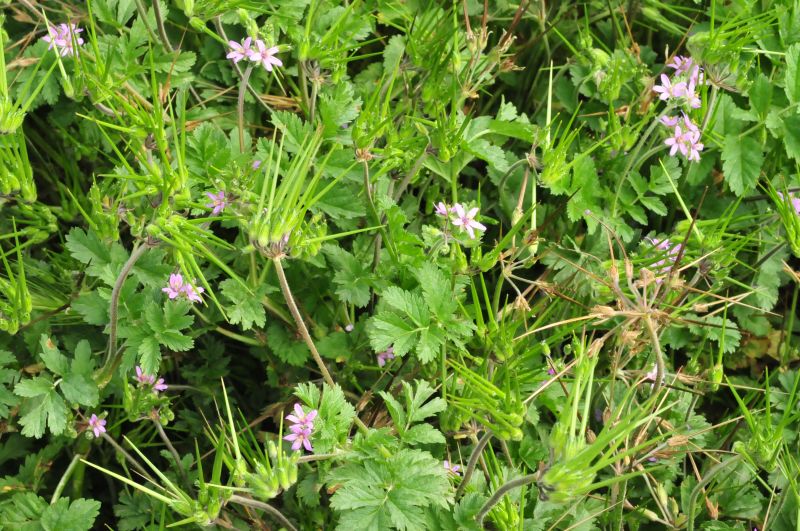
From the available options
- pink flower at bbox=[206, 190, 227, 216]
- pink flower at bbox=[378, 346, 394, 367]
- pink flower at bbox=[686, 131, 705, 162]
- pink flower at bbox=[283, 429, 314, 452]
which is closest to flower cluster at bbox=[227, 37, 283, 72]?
pink flower at bbox=[206, 190, 227, 216]

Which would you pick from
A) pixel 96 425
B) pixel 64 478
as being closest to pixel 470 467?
pixel 96 425

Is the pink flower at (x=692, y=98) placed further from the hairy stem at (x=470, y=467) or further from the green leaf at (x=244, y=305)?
the green leaf at (x=244, y=305)

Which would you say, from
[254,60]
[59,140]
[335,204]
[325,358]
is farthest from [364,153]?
[59,140]

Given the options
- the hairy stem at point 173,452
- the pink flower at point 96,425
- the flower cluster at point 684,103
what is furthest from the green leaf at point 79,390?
the flower cluster at point 684,103

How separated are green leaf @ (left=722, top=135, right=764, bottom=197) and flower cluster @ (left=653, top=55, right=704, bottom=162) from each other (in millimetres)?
179

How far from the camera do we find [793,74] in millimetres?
2596

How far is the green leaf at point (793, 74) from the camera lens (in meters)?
2.58

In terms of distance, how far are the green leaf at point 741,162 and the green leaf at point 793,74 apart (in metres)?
0.18

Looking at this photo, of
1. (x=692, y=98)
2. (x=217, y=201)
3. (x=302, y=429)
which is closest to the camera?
(x=302, y=429)

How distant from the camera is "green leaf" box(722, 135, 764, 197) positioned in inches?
101

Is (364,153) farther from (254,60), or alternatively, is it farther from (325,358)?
(325,358)

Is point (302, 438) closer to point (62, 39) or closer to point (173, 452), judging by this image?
point (173, 452)

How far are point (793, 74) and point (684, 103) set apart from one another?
1.64ft

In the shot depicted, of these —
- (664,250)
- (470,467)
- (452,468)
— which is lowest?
(452,468)
